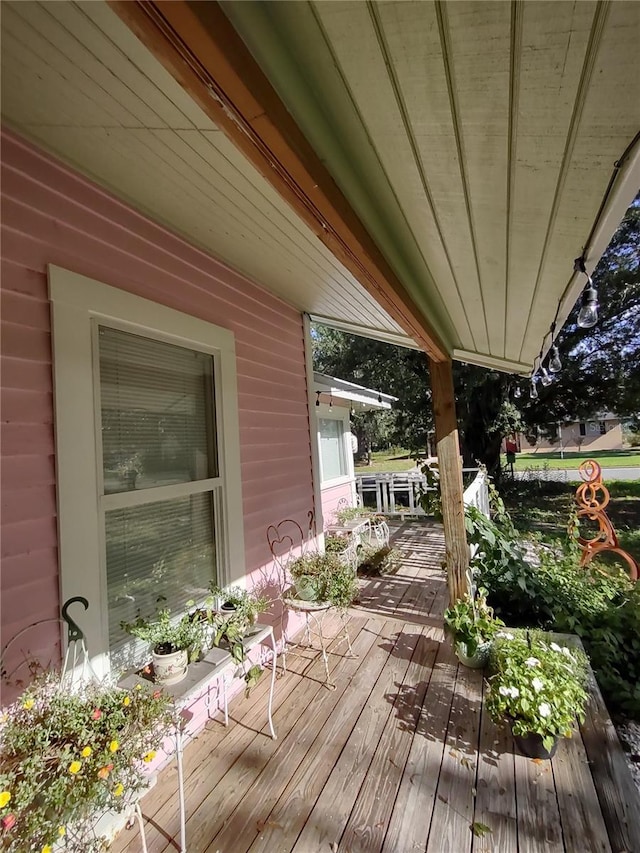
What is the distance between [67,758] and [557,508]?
10.3 metres

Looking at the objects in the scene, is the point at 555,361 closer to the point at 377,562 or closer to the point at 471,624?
the point at 471,624

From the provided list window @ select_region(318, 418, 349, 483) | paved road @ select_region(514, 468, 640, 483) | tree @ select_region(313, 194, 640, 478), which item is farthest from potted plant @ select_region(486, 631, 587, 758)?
paved road @ select_region(514, 468, 640, 483)

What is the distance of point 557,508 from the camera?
30.0ft

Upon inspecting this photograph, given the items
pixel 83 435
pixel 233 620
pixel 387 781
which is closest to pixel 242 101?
pixel 83 435

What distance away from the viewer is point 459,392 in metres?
8.98

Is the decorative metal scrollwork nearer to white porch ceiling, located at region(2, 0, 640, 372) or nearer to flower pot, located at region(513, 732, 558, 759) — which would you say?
flower pot, located at region(513, 732, 558, 759)

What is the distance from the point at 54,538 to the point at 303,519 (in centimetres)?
211

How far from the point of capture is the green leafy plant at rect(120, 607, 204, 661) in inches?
64.5

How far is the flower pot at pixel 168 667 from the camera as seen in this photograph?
1589 millimetres

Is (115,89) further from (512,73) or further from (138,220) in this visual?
(512,73)

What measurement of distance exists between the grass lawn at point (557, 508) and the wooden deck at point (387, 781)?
4.33 meters

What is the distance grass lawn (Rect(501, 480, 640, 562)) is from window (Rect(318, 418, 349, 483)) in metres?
3.20

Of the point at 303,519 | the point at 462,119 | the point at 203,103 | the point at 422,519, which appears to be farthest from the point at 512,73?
the point at 422,519

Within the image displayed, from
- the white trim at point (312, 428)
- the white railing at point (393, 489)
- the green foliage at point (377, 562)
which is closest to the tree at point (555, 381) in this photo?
the white railing at point (393, 489)
